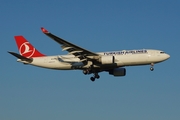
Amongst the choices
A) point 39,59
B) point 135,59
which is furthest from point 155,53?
point 39,59

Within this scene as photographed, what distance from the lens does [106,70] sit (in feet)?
209

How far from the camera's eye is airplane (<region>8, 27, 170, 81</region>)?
58469 millimetres

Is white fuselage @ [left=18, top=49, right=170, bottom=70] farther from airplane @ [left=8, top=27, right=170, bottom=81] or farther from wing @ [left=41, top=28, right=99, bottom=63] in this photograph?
wing @ [left=41, top=28, right=99, bottom=63]

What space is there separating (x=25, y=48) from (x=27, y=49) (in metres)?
0.50

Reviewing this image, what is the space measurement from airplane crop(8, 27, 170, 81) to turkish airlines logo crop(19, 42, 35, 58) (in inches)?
28.8

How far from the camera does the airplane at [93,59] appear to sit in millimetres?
58469

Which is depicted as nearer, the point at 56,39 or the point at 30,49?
the point at 56,39

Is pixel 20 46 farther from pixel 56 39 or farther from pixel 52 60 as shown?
pixel 56 39

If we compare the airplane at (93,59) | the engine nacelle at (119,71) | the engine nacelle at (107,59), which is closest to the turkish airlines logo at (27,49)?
the airplane at (93,59)

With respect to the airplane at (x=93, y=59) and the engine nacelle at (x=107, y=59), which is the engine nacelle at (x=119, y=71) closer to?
the airplane at (x=93, y=59)

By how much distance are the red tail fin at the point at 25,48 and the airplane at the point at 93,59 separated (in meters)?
0.17

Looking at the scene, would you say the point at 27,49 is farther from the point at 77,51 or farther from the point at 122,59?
the point at 122,59

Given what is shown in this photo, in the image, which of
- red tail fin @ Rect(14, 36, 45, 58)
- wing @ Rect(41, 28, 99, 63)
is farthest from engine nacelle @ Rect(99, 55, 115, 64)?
red tail fin @ Rect(14, 36, 45, 58)

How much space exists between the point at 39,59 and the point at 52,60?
2216 mm
